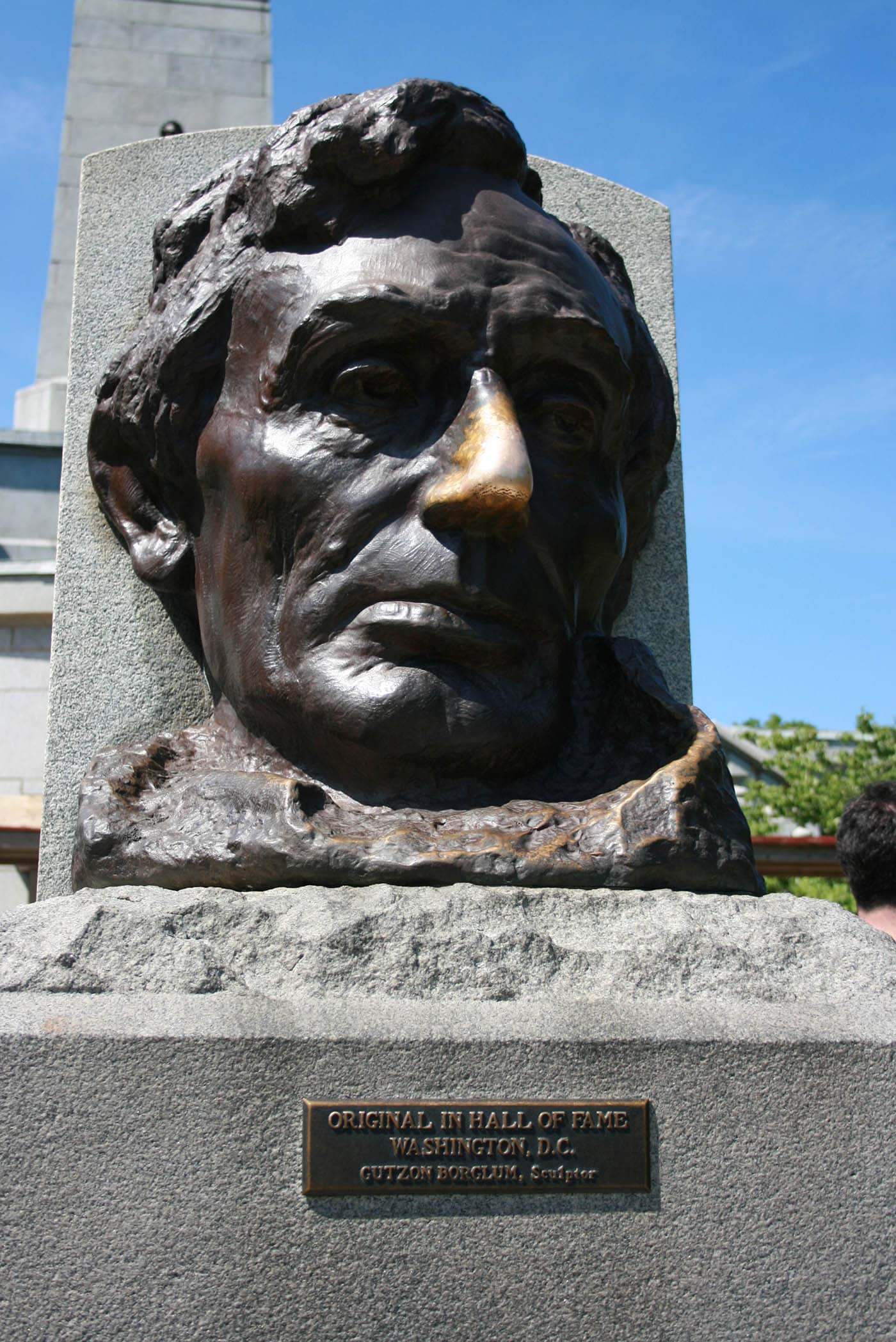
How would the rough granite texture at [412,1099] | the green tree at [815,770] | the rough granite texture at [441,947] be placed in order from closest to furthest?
the rough granite texture at [412,1099]
the rough granite texture at [441,947]
the green tree at [815,770]

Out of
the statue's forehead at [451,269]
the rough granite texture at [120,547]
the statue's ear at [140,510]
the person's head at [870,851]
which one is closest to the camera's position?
the statue's forehead at [451,269]

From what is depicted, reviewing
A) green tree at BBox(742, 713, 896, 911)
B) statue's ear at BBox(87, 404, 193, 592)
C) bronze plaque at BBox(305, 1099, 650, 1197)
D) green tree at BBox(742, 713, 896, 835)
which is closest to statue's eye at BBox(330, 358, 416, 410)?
statue's ear at BBox(87, 404, 193, 592)

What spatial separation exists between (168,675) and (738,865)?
1.69 metres

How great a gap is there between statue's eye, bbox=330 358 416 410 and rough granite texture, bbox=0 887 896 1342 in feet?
3.80

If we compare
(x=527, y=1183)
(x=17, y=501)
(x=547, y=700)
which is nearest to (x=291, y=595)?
(x=547, y=700)

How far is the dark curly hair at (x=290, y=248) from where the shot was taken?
10.1 feet

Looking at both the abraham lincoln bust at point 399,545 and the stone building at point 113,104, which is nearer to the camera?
the abraham lincoln bust at point 399,545

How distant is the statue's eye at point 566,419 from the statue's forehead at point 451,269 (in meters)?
0.19

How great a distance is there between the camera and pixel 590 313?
315 cm

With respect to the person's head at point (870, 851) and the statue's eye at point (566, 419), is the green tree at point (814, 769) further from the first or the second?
the statue's eye at point (566, 419)

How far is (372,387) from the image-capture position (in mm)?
3018

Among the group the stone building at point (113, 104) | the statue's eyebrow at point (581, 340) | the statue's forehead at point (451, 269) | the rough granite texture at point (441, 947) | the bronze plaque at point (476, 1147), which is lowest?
the bronze plaque at point (476, 1147)

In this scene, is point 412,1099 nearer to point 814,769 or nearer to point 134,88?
point 134,88

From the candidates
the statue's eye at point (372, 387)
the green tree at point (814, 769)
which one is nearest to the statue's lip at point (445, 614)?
the statue's eye at point (372, 387)
